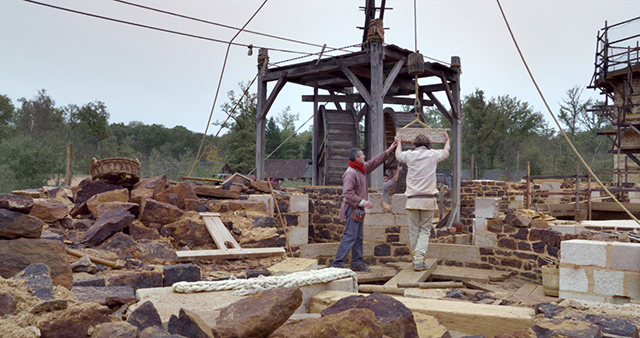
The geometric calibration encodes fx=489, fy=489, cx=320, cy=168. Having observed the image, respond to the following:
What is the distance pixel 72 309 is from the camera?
2334 mm

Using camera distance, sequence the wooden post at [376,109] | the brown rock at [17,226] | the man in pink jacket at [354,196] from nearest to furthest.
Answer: the brown rock at [17,226] → the man in pink jacket at [354,196] → the wooden post at [376,109]

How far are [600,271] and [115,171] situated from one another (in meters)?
6.42

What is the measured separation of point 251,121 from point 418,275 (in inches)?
1064

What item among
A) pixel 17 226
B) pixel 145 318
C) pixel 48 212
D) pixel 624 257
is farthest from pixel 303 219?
pixel 145 318

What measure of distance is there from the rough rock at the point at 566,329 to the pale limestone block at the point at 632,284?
2.54 meters

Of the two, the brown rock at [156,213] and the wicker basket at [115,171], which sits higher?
the wicker basket at [115,171]

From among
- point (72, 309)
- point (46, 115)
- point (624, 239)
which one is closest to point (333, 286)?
point (72, 309)

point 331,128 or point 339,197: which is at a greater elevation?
point 331,128

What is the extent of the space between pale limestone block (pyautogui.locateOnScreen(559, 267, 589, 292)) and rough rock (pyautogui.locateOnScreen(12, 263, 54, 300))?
18.0 ft

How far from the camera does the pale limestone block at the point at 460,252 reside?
826 centimetres

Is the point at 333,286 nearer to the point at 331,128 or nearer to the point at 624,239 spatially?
the point at 624,239

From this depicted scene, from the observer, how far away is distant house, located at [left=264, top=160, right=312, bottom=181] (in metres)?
39.8

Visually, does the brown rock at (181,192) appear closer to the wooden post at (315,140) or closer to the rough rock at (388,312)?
the rough rock at (388,312)

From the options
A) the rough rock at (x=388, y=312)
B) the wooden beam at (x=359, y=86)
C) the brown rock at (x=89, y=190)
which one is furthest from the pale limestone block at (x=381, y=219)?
the rough rock at (x=388, y=312)
